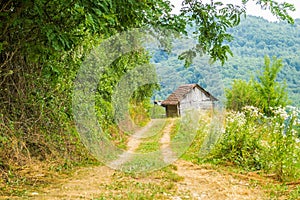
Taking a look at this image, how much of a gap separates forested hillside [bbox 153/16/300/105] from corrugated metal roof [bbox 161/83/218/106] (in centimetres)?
7

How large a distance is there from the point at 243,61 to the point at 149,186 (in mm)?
15105

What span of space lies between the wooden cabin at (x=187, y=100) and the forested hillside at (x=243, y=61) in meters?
0.12

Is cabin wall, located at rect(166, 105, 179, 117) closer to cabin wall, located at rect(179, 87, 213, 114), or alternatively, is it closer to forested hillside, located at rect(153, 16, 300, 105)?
cabin wall, located at rect(179, 87, 213, 114)

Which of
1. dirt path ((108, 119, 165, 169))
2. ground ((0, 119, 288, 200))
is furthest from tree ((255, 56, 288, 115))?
ground ((0, 119, 288, 200))

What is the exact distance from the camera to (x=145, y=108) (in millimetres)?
6934

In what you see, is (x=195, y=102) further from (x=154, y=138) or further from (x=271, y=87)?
(x=271, y=87)

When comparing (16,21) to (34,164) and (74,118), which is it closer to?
(34,164)

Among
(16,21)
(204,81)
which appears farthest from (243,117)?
(16,21)

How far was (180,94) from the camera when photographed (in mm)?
5594

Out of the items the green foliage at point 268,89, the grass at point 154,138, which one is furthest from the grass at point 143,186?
the green foliage at point 268,89

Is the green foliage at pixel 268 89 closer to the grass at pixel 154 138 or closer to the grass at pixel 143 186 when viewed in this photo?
the grass at pixel 154 138

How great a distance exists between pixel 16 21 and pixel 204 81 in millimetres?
2760

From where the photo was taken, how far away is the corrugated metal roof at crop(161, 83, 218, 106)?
5441mm

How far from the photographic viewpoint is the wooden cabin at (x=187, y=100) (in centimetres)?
558
